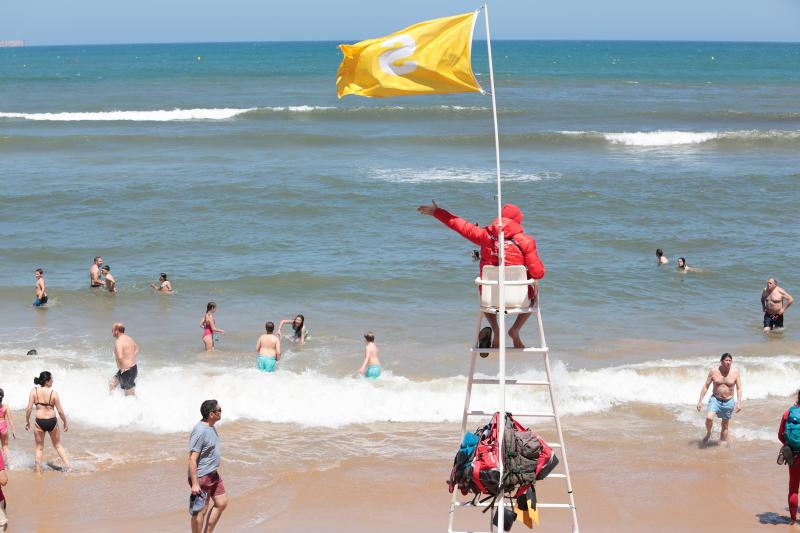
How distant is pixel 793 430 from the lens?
8.61 m

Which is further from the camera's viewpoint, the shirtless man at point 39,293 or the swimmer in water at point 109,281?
the swimmer in water at point 109,281

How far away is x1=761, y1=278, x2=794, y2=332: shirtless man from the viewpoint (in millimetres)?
15836

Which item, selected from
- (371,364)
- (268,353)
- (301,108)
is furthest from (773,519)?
(301,108)

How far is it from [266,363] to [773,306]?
8457 mm

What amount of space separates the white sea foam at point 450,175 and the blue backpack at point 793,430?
1912 centimetres

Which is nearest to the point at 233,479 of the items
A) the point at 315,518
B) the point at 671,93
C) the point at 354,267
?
the point at 315,518

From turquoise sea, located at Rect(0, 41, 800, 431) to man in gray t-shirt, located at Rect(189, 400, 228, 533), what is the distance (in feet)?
12.8

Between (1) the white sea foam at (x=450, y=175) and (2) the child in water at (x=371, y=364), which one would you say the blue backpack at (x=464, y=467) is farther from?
(1) the white sea foam at (x=450, y=175)

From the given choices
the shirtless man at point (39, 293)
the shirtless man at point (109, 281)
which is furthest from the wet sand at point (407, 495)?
the shirtless man at point (109, 281)

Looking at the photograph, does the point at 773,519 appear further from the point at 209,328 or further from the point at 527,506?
the point at 209,328

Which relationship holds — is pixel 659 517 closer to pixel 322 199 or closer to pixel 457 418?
pixel 457 418

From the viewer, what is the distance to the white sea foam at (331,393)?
12070 mm

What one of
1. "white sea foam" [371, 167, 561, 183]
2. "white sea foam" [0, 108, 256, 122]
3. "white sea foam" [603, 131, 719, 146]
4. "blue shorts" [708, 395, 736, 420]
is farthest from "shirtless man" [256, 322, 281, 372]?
"white sea foam" [0, 108, 256, 122]

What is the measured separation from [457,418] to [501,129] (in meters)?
28.6
